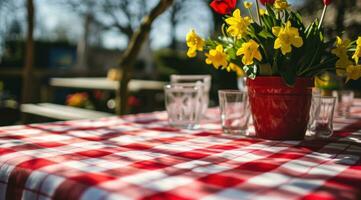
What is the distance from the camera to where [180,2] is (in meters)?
13.7

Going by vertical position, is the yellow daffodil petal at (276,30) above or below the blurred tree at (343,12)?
below

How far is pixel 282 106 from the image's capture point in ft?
3.67

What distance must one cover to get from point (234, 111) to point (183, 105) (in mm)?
227

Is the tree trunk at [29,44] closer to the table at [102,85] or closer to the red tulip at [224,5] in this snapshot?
the table at [102,85]

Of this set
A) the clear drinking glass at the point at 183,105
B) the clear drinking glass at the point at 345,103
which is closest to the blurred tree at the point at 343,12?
the clear drinking glass at the point at 345,103

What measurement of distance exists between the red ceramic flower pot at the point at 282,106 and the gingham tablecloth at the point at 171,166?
47mm

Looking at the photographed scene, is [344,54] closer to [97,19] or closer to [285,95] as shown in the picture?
[285,95]

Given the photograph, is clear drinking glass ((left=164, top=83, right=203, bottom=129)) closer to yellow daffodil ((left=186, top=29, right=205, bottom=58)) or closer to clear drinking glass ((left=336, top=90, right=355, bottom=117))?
Answer: yellow daffodil ((left=186, top=29, right=205, bottom=58))

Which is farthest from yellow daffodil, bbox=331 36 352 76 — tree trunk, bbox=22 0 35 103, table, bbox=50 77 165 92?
table, bbox=50 77 165 92

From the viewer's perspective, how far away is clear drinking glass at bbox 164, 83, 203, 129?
1.39 meters

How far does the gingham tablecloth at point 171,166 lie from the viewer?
624 mm

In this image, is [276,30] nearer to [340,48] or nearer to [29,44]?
[340,48]

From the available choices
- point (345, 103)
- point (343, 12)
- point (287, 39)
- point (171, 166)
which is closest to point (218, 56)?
point (287, 39)

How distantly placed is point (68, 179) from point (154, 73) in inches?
325
